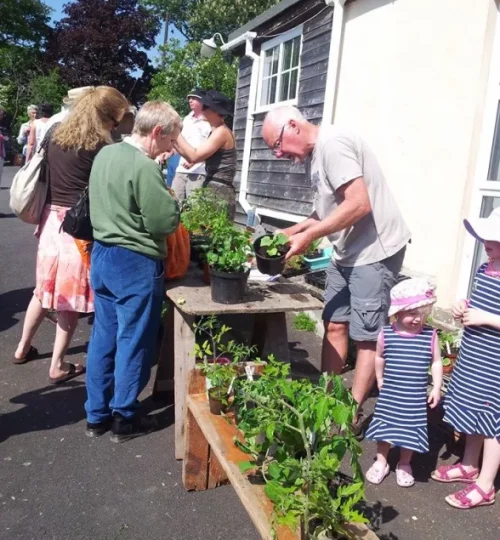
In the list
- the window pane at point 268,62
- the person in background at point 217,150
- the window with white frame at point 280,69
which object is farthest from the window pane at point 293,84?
the person in background at point 217,150

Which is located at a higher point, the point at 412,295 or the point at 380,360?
the point at 412,295

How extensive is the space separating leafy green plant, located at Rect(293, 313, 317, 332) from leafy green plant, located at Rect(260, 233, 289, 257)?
2685 millimetres

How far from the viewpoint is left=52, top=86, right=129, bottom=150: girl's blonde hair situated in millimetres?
3441

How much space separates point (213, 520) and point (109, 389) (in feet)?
3.22

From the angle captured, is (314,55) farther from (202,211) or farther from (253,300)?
(253,300)

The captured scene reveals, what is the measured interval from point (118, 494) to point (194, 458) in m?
0.41

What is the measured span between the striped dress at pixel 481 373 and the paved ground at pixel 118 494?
44cm

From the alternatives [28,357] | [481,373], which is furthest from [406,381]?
[28,357]

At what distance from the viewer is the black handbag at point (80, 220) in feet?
10.6

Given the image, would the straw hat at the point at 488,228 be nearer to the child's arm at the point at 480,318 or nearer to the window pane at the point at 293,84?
the child's arm at the point at 480,318

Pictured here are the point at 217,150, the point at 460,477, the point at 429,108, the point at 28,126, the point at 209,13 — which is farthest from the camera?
the point at 209,13

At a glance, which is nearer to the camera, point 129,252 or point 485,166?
point 129,252

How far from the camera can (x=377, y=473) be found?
2990 mm

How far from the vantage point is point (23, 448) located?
3.12m
